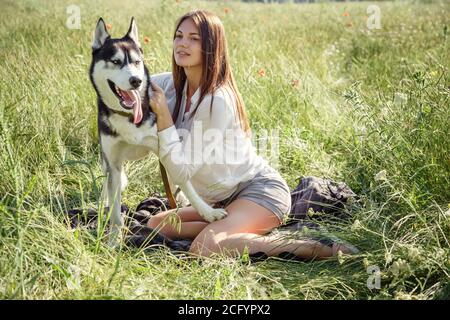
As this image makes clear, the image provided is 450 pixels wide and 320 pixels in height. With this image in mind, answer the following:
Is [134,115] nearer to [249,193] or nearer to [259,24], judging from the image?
[249,193]

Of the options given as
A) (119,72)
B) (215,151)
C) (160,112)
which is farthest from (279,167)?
(119,72)

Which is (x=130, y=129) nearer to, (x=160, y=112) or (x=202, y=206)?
(x=160, y=112)

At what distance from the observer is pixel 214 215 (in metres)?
3.00

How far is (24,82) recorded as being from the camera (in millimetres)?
4230

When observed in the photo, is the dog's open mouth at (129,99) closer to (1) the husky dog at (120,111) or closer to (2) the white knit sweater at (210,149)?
(1) the husky dog at (120,111)

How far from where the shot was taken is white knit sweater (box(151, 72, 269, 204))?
288 cm

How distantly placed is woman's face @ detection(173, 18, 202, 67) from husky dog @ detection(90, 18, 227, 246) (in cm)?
23

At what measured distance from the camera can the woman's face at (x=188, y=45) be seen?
2963mm

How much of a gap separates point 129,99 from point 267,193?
3.01 ft

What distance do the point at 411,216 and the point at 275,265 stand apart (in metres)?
0.72

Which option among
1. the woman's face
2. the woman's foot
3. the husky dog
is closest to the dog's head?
the husky dog

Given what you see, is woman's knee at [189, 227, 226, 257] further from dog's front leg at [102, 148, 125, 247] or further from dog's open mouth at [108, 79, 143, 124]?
dog's open mouth at [108, 79, 143, 124]
